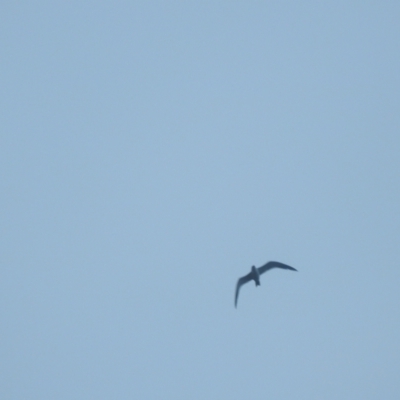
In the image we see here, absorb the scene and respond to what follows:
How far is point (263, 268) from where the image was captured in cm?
2323

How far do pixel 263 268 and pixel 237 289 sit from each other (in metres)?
1.58

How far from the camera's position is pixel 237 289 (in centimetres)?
2230
